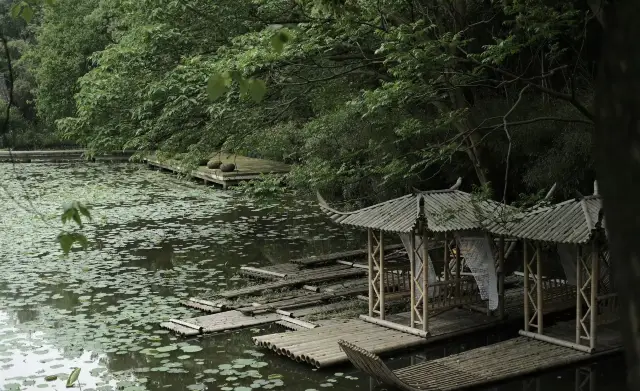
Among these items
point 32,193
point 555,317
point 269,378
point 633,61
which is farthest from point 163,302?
point 32,193

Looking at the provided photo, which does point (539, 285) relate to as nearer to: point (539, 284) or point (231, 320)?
point (539, 284)

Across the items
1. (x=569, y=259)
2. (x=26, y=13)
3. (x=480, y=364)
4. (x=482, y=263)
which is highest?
(x=26, y=13)

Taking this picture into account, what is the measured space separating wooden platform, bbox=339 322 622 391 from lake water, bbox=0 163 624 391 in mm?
164

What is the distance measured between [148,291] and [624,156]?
537 inches

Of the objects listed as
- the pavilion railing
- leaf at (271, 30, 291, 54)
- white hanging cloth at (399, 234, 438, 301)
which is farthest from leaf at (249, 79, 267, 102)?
the pavilion railing

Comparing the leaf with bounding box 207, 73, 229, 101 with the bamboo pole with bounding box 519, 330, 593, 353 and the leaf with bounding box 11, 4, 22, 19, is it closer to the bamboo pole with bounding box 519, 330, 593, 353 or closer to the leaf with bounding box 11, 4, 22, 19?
the leaf with bounding box 11, 4, 22, 19

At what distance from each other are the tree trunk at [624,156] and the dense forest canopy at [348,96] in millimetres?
11019

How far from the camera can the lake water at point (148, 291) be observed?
33.2ft

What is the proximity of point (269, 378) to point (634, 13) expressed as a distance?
886cm

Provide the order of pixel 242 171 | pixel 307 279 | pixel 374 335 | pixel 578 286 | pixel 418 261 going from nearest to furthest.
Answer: pixel 578 286
pixel 374 335
pixel 418 261
pixel 307 279
pixel 242 171

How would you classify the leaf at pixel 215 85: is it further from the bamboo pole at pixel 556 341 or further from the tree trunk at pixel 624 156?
the bamboo pole at pixel 556 341

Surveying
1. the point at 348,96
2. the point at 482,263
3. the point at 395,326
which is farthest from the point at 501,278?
Result: the point at 348,96

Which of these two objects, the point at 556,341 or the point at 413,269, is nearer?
the point at 556,341

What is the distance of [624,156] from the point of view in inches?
67.0
